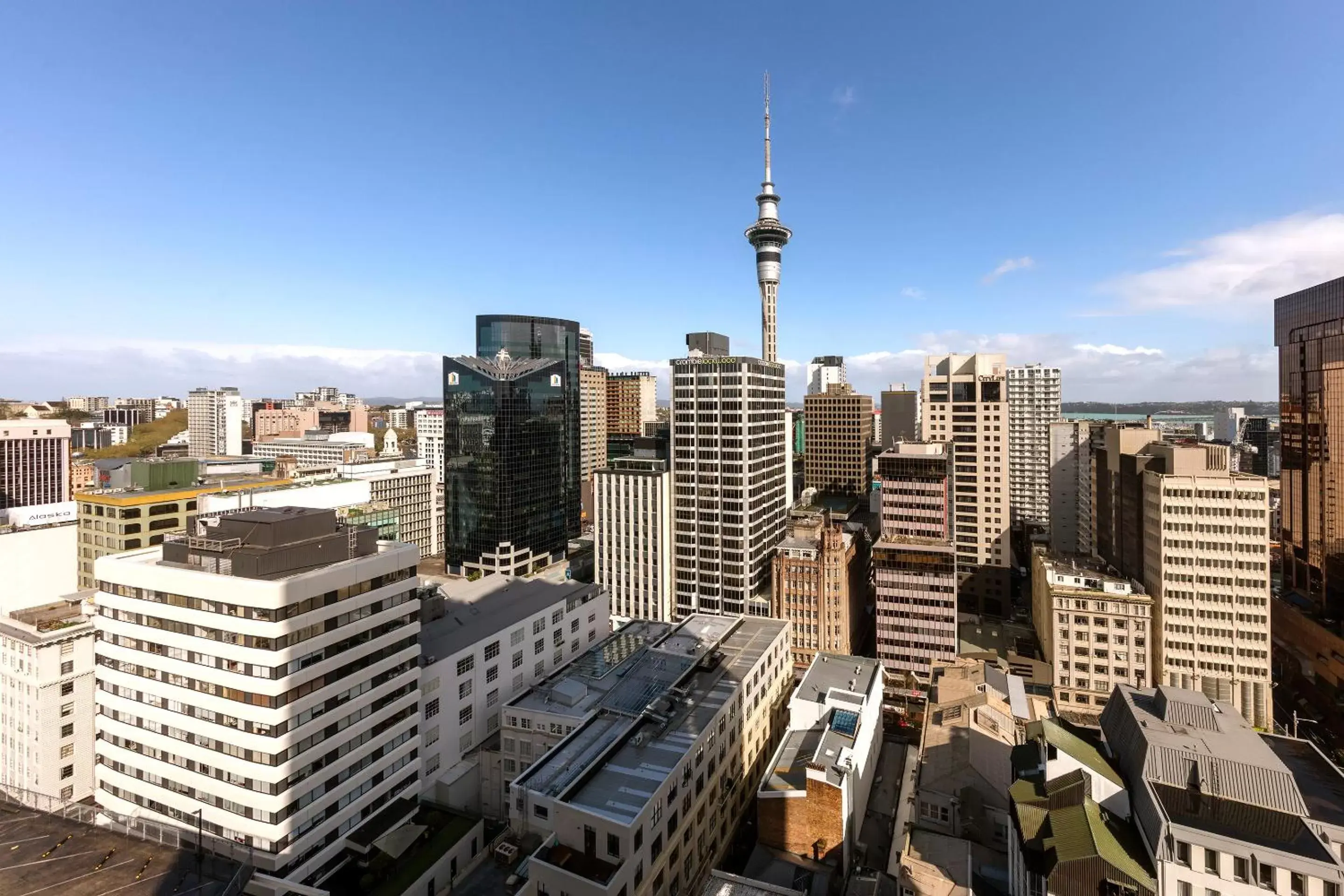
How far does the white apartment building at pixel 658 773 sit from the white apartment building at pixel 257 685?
1474 centimetres

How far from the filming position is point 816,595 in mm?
104625

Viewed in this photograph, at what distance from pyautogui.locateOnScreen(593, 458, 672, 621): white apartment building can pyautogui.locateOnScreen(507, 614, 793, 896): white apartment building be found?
1805 inches

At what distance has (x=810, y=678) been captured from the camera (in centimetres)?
7056

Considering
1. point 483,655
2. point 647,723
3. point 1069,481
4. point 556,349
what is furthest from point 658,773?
point 1069,481

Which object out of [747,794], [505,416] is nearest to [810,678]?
[747,794]

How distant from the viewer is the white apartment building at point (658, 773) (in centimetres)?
4122

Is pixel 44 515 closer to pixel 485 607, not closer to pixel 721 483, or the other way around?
pixel 485 607

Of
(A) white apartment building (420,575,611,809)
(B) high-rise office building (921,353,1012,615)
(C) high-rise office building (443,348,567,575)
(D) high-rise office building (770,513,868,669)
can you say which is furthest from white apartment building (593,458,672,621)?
(B) high-rise office building (921,353,1012,615)

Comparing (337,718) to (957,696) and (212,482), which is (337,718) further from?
(212,482)

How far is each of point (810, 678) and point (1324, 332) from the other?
121m

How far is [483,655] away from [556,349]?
379 feet

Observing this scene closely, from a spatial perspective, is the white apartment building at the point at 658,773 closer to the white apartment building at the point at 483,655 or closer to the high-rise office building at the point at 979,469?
the white apartment building at the point at 483,655

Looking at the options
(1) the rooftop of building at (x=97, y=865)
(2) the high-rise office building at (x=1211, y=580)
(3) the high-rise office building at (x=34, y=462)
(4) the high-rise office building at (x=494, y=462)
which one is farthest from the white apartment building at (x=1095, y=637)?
(3) the high-rise office building at (x=34, y=462)

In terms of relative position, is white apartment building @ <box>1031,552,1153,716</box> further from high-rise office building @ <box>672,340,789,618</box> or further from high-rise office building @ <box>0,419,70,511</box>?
high-rise office building @ <box>0,419,70,511</box>
